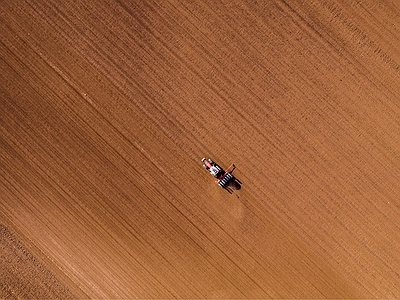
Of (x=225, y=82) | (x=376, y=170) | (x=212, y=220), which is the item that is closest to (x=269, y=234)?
(x=212, y=220)

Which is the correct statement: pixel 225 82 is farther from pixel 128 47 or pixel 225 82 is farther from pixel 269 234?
pixel 269 234

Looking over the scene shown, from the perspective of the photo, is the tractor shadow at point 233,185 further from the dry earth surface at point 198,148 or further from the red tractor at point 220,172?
the dry earth surface at point 198,148

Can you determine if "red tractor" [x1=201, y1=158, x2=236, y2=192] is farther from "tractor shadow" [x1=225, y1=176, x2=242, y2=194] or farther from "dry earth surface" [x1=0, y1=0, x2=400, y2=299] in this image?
"dry earth surface" [x1=0, y1=0, x2=400, y2=299]

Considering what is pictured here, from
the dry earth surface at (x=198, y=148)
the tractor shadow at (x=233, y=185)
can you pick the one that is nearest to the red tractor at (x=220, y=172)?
the tractor shadow at (x=233, y=185)

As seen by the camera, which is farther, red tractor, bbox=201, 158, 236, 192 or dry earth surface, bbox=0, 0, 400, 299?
red tractor, bbox=201, 158, 236, 192

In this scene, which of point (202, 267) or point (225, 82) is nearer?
point (225, 82)

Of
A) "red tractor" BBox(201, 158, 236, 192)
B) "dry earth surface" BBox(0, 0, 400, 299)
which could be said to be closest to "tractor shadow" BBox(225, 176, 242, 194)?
"red tractor" BBox(201, 158, 236, 192)

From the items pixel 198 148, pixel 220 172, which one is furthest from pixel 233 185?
pixel 198 148
